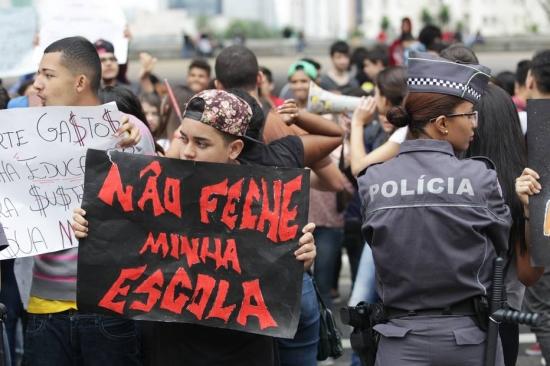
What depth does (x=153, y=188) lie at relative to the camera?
3877 millimetres

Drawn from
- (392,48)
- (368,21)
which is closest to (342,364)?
(392,48)

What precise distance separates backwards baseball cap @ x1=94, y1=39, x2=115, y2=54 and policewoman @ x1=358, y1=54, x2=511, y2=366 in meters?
3.94

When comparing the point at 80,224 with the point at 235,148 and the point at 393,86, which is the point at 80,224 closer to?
the point at 235,148

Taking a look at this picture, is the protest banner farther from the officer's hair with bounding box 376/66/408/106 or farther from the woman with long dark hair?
the officer's hair with bounding box 376/66/408/106

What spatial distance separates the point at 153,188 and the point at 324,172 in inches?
54.0

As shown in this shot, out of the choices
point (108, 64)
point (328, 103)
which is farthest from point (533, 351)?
point (108, 64)

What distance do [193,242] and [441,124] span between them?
3.13 ft

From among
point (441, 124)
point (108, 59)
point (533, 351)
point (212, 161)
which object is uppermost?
point (441, 124)

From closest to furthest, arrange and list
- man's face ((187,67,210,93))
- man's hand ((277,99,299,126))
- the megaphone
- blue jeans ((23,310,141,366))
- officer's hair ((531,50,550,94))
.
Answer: blue jeans ((23,310,141,366)) → man's hand ((277,99,299,126)) → officer's hair ((531,50,550,94)) → the megaphone → man's face ((187,67,210,93))

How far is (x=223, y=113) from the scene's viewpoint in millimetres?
3867

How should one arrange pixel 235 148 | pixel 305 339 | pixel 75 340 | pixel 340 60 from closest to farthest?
pixel 235 148 → pixel 75 340 → pixel 305 339 → pixel 340 60

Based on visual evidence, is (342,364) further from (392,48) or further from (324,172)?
(392,48)

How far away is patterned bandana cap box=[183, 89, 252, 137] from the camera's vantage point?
3.86 meters

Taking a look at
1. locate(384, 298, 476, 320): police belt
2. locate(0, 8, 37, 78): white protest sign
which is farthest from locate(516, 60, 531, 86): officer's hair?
locate(384, 298, 476, 320): police belt
